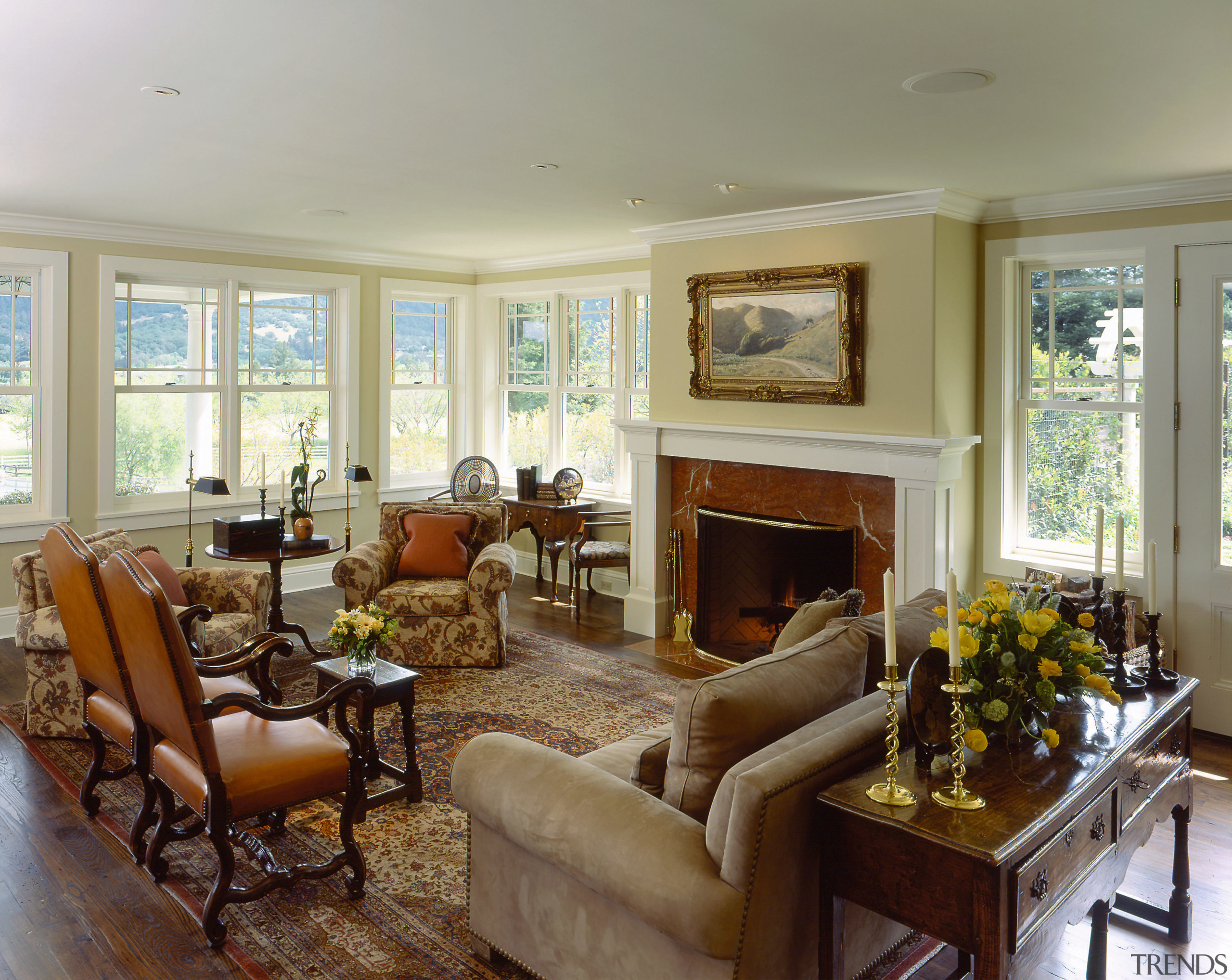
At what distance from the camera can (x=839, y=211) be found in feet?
15.7

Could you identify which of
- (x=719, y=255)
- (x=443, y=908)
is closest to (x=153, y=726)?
(x=443, y=908)

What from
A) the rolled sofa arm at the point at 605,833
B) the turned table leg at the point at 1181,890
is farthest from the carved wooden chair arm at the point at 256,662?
the turned table leg at the point at 1181,890

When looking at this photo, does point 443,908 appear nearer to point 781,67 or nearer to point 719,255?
point 781,67

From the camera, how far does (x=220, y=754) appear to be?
278 cm

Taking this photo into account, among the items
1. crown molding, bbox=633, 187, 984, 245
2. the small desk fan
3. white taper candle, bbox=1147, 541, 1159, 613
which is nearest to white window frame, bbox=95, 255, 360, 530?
the small desk fan

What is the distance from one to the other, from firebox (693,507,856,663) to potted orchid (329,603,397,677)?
2.46m

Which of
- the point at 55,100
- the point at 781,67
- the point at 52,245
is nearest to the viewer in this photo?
the point at 781,67

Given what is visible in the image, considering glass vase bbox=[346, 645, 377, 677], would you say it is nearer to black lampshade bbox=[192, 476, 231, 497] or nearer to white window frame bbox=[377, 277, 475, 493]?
black lampshade bbox=[192, 476, 231, 497]

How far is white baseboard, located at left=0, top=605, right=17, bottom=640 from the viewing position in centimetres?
577

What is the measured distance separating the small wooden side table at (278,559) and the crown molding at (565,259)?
2.92 meters

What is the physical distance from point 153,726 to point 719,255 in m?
3.91

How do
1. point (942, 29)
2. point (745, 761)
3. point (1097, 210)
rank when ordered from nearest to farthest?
point (745, 761), point (942, 29), point (1097, 210)

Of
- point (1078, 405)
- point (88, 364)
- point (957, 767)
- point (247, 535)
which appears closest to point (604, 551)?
point (247, 535)

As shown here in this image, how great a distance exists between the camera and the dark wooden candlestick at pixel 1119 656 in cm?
251
